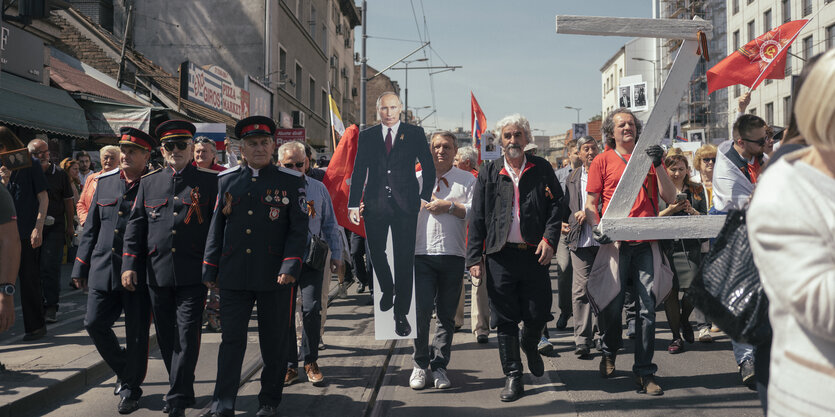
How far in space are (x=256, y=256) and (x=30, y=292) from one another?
3.62 meters

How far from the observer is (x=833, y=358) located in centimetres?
169

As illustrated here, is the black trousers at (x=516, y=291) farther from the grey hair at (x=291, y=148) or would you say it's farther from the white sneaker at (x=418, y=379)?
the grey hair at (x=291, y=148)

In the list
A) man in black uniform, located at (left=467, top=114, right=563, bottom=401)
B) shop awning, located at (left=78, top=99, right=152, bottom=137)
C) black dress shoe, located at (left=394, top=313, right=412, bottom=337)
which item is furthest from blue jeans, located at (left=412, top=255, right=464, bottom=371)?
shop awning, located at (left=78, top=99, right=152, bottom=137)

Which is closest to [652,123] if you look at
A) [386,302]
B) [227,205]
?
[386,302]

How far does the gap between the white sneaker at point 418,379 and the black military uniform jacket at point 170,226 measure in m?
1.76

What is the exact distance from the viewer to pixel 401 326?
17.2 feet

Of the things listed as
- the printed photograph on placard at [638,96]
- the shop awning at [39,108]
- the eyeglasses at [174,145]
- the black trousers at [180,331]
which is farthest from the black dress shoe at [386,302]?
the printed photograph on placard at [638,96]

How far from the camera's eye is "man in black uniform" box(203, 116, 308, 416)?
447cm

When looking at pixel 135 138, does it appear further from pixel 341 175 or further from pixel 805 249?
pixel 805 249

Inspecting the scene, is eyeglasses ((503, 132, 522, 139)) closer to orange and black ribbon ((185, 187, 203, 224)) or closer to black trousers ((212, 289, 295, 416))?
black trousers ((212, 289, 295, 416))

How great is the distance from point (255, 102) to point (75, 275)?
67.4 feet

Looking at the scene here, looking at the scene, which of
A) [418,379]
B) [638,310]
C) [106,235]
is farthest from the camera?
[418,379]

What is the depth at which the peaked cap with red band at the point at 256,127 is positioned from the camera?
4672 millimetres

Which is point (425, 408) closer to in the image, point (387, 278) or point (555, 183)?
point (387, 278)
